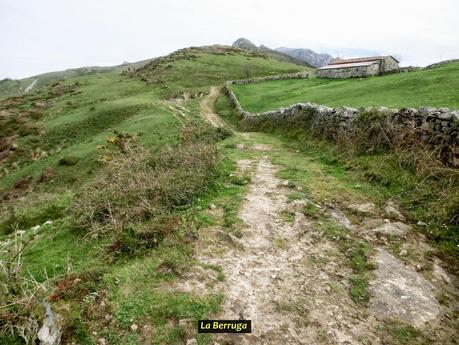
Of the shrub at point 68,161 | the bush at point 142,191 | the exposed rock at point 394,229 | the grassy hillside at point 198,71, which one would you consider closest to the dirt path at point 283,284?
the exposed rock at point 394,229

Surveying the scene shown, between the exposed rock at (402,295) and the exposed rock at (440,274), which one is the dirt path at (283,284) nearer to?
the exposed rock at (402,295)

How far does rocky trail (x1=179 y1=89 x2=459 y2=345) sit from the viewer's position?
5727 millimetres

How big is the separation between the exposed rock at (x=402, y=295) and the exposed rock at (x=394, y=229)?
1140 mm

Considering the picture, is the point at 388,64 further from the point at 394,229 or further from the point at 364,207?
the point at 394,229

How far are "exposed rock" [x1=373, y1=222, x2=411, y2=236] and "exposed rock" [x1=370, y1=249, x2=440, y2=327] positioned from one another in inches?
44.9

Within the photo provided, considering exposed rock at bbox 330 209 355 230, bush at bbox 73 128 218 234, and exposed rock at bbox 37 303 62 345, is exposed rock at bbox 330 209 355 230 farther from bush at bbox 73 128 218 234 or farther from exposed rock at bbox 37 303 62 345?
exposed rock at bbox 37 303 62 345

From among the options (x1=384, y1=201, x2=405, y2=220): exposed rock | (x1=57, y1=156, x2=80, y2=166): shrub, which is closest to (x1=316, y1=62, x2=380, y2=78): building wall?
(x1=57, y1=156, x2=80, y2=166): shrub

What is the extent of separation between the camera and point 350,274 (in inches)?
279

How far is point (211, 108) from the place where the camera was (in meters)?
38.5

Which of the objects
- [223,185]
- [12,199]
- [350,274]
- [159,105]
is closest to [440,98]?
[223,185]

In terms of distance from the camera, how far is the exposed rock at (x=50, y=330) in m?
5.06

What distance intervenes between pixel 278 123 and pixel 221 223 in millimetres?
14728

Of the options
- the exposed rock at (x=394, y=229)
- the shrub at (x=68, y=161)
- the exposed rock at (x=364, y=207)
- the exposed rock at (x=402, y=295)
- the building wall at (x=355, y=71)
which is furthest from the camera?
the building wall at (x=355, y=71)

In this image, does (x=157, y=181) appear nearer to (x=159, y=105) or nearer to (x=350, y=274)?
(x=350, y=274)
